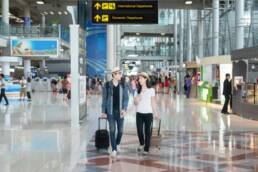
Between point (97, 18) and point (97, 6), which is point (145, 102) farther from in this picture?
point (97, 6)

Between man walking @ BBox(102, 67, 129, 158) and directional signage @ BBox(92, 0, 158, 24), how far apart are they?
4808mm

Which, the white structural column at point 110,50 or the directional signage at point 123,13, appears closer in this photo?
the directional signage at point 123,13

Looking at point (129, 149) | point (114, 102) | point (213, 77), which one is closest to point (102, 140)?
point (129, 149)

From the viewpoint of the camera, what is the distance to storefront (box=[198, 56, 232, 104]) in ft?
87.1

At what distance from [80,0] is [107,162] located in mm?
9312

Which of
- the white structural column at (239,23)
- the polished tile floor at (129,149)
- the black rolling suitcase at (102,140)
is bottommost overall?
the polished tile floor at (129,149)

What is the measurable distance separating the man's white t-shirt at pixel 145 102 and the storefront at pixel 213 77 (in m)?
16.7

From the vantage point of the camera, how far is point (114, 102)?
934 cm

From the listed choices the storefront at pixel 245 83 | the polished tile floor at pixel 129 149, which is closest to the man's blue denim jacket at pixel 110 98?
the polished tile floor at pixel 129 149

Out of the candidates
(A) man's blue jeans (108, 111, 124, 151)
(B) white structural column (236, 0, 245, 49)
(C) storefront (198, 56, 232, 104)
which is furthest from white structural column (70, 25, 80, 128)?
(B) white structural column (236, 0, 245, 49)

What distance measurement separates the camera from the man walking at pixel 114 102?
30.3ft

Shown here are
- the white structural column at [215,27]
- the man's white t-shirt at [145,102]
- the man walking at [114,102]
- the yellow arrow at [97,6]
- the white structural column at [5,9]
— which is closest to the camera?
the man walking at [114,102]

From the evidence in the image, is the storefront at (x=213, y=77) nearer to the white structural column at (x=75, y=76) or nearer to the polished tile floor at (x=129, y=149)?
the polished tile floor at (x=129, y=149)

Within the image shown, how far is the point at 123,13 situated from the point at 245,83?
22.5ft
